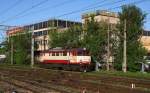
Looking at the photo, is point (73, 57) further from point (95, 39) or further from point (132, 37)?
point (132, 37)

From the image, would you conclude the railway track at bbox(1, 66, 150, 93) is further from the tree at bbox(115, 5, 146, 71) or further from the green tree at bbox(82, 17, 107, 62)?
the green tree at bbox(82, 17, 107, 62)

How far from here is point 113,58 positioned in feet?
162

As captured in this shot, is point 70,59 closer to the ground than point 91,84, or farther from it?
farther from it

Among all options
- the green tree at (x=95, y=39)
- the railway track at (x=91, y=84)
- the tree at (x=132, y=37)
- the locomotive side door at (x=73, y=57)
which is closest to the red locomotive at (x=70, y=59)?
the locomotive side door at (x=73, y=57)

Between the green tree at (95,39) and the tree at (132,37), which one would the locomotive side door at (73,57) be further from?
the tree at (132,37)

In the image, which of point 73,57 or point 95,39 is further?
point 95,39

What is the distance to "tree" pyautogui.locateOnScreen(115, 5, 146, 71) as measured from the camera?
47344 mm

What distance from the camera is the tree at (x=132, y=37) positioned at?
155 ft

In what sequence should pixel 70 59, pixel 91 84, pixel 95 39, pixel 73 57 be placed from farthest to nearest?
pixel 95 39
pixel 70 59
pixel 73 57
pixel 91 84

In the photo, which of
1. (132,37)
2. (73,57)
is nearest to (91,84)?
(73,57)

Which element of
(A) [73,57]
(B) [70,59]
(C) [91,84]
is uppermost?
(A) [73,57]

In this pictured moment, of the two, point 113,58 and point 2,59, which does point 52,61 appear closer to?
point 113,58

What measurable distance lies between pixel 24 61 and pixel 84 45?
1040 inches

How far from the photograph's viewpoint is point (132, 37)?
47.4 meters
